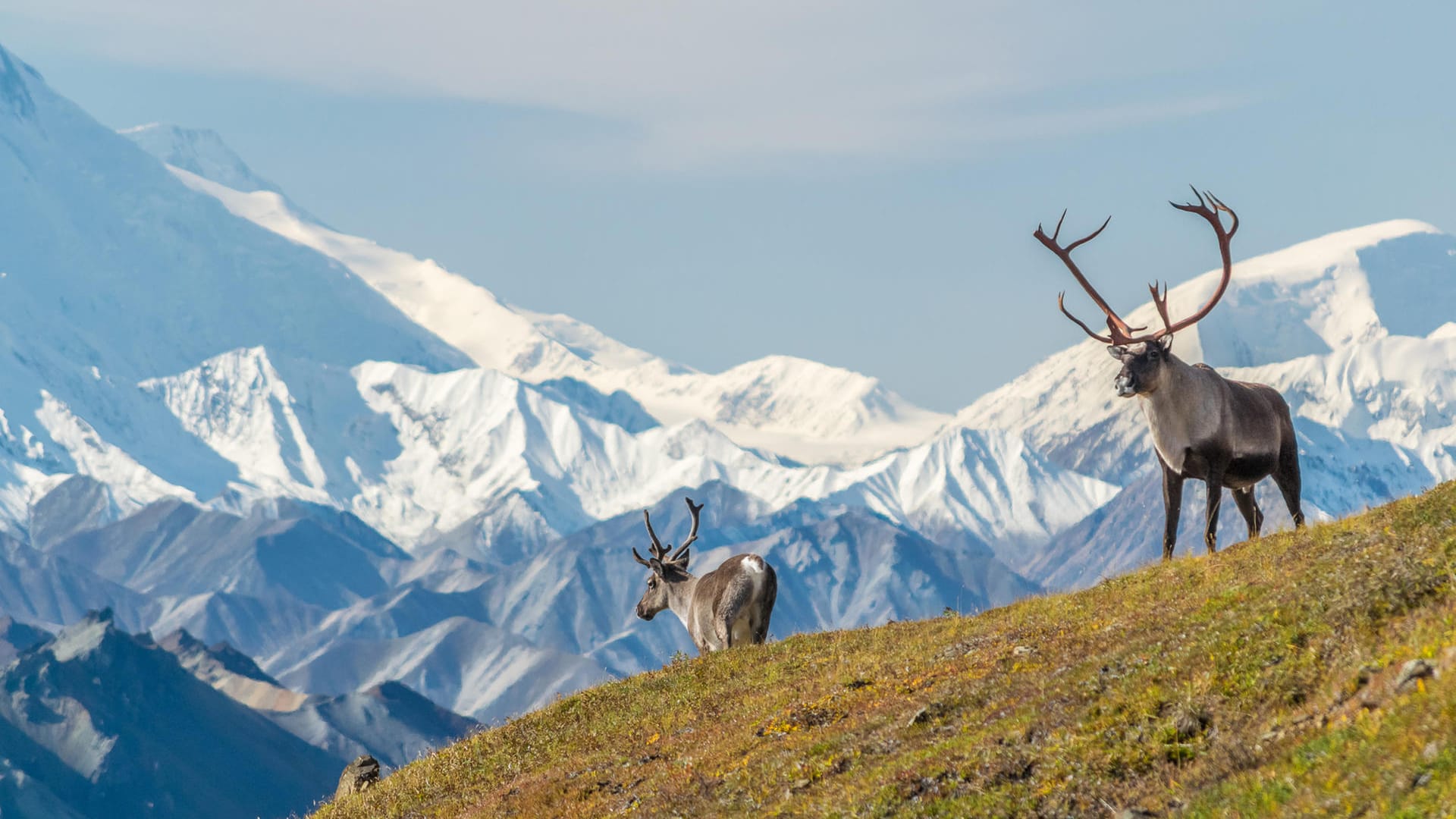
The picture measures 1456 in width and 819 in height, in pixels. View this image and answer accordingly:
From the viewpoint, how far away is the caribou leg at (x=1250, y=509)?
2827 cm

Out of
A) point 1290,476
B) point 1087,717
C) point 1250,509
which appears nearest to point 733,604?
point 1250,509

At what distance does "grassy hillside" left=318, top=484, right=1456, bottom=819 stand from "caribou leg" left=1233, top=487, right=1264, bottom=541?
122 inches

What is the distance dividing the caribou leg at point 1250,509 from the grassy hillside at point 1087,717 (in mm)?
3092

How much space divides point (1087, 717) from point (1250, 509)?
43.5 ft

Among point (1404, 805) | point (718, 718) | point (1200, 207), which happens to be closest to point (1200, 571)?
point (718, 718)

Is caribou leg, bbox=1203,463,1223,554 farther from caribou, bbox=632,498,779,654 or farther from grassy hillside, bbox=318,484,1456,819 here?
caribou, bbox=632,498,779,654

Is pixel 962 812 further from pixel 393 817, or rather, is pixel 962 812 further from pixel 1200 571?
pixel 393 817

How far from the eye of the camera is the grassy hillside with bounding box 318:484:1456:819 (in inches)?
550

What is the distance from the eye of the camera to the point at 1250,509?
29.0 metres

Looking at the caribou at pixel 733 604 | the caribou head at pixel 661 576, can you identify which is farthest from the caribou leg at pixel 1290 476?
the caribou head at pixel 661 576

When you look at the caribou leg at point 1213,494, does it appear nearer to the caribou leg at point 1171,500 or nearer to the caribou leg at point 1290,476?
the caribou leg at point 1171,500

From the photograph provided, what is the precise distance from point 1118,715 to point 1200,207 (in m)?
16.2

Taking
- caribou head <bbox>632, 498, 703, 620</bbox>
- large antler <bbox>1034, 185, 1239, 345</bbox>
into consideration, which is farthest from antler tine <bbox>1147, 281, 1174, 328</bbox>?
caribou head <bbox>632, 498, 703, 620</bbox>

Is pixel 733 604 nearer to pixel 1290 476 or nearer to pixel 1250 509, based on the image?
pixel 1250 509
